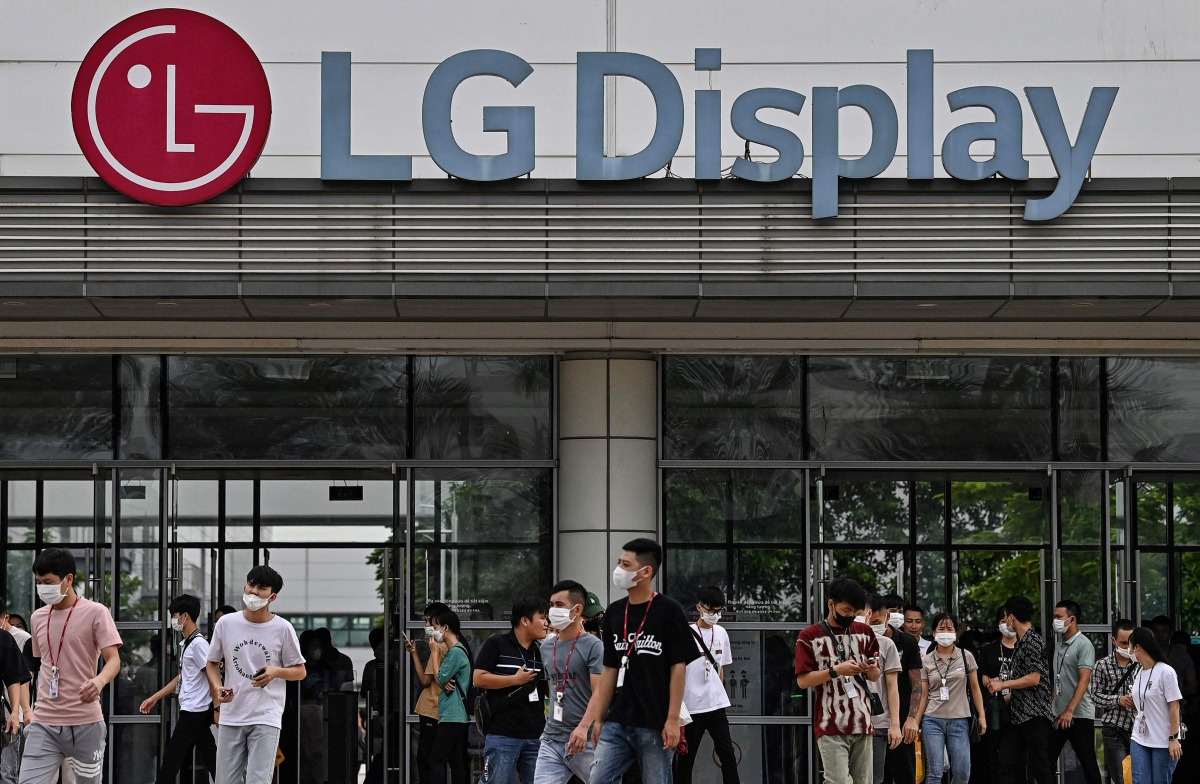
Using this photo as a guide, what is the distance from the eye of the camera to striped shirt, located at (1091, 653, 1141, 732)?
14.5 metres

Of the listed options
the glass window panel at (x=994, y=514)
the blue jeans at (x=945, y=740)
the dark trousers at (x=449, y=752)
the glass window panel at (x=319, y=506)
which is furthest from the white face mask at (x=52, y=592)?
the glass window panel at (x=994, y=514)

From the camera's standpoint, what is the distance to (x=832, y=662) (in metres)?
11.9

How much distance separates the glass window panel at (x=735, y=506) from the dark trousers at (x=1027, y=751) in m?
2.90

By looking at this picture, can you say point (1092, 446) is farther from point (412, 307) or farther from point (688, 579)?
point (412, 307)

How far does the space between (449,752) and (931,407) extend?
20.6 feet

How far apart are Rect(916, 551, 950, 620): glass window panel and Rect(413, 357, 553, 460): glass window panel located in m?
4.46

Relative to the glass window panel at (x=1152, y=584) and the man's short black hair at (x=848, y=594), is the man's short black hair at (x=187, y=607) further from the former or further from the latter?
the glass window panel at (x=1152, y=584)

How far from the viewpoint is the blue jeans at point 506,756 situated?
477 inches

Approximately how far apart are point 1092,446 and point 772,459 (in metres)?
3.29

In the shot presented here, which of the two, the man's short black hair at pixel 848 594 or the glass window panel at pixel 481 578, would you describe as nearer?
the man's short black hair at pixel 848 594

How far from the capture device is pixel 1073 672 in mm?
15281

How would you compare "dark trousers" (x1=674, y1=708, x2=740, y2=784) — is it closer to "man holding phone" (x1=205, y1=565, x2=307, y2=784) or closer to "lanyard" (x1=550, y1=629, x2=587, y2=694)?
"lanyard" (x1=550, y1=629, x2=587, y2=694)

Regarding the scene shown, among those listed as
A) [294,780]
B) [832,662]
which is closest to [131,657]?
[294,780]

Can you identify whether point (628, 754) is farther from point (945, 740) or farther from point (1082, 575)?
point (1082, 575)
